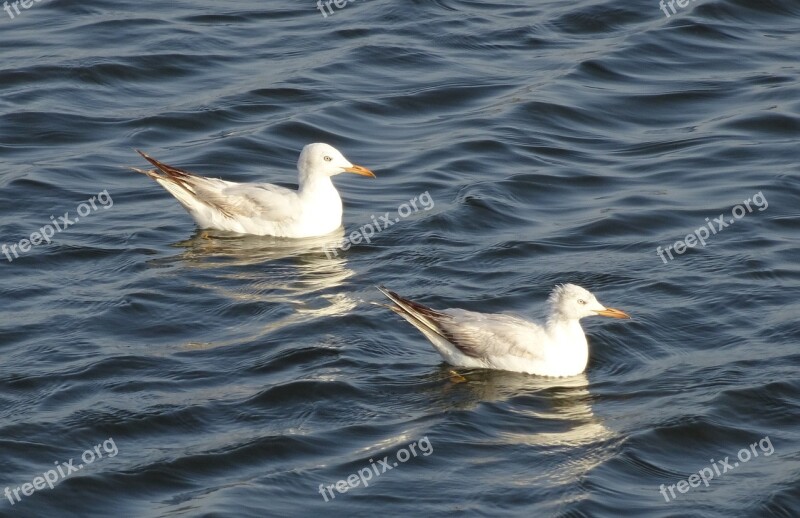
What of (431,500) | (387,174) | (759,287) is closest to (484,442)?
(431,500)

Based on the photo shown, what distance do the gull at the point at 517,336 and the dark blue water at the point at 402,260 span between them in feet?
0.60

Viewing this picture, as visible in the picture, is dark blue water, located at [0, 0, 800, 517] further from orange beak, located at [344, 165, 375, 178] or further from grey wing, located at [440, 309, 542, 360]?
orange beak, located at [344, 165, 375, 178]

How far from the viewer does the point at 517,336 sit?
11398 mm

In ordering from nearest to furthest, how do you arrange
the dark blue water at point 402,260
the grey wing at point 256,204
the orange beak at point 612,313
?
the dark blue water at point 402,260, the orange beak at point 612,313, the grey wing at point 256,204

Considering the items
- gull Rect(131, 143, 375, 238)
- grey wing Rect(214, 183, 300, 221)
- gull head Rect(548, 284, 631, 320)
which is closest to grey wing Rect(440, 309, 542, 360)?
gull head Rect(548, 284, 631, 320)

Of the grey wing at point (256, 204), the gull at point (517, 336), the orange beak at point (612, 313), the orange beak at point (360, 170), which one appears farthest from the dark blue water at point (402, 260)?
the orange beak at point (360, 170)

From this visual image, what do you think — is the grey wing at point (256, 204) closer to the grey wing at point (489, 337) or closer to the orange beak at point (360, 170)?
the orange beak at point (360, 170)

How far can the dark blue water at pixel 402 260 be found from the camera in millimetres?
10008

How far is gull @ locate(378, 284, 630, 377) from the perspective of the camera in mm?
11391

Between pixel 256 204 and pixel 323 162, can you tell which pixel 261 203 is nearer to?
pixel 256 204

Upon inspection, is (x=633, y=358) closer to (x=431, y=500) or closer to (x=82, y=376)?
(x=431, y=500)

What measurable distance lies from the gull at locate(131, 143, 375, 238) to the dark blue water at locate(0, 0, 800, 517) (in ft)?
0.80

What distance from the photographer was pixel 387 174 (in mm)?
16438

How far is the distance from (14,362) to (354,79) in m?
8.67
